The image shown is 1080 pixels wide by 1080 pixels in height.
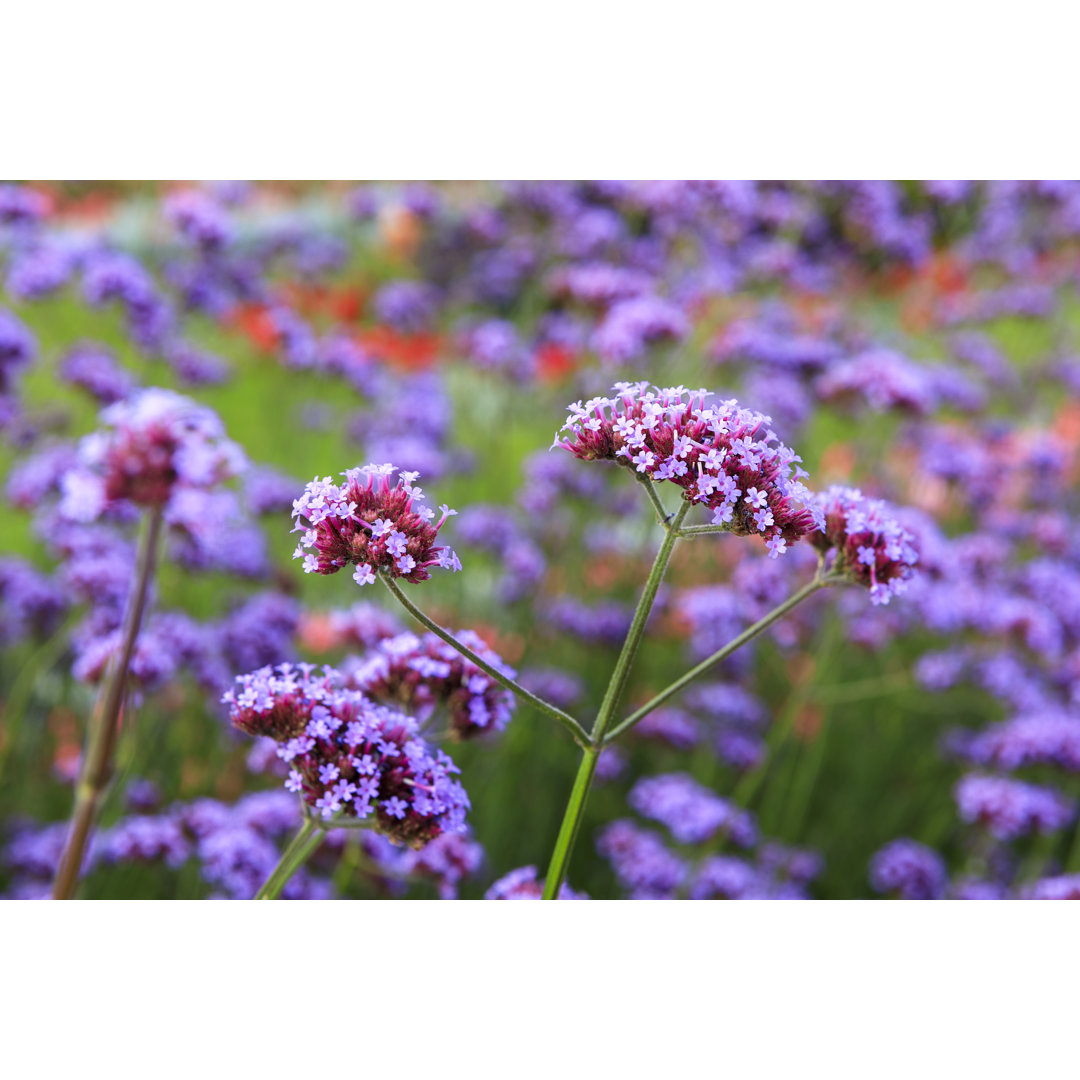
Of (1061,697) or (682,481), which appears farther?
(1061,697)

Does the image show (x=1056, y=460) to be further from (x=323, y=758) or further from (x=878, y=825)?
(x=323, y=758)

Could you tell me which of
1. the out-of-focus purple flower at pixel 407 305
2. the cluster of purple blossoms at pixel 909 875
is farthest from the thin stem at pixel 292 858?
the out-of-focus purple flower at pixel 407 305

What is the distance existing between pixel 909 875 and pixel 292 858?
59.1 inches

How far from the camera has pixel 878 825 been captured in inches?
102

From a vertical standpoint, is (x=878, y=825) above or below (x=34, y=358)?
below

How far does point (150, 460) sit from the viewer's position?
883 millimetres

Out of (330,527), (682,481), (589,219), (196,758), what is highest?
(589,219)

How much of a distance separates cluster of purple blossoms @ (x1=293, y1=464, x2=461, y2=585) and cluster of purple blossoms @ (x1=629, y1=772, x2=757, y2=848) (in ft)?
3.85

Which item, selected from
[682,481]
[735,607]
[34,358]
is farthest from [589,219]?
[682,481]

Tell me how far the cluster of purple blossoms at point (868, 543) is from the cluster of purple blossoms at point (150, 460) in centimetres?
55

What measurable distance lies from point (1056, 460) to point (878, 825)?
1.16m

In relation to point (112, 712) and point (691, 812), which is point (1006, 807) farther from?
point (112, 712)
